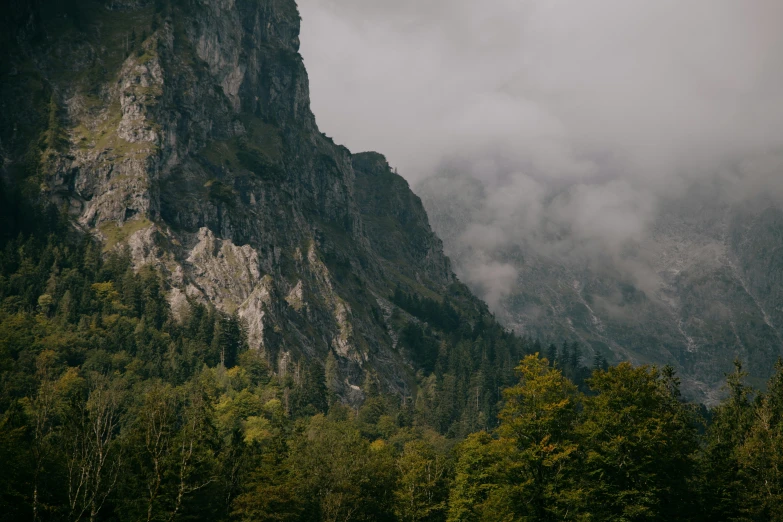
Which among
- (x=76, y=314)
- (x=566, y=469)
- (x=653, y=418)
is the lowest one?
(x=566, y=469)

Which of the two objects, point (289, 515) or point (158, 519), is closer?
point (158, 519)

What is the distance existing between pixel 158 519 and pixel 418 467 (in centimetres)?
3252

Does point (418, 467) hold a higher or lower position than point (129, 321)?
lower

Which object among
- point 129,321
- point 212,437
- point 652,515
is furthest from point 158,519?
point 129,321

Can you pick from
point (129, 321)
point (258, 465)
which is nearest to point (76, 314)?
point (129, 321)

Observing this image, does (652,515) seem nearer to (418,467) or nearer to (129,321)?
(418,467)

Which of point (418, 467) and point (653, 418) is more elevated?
point (653, 418)

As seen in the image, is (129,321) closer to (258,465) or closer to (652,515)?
(258,465)

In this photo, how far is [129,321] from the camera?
19262 cm

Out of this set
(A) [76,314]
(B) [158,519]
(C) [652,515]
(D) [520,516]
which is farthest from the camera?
(A) [76,314]

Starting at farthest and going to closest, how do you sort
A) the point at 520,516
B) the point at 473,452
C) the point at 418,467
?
the point at 418,467, the point at 473,452, the point at 520,516

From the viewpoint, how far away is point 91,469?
58.5m

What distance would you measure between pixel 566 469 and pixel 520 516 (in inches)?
209

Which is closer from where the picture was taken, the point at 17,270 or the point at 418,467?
the point at 418,467
